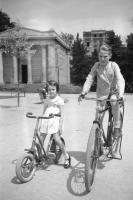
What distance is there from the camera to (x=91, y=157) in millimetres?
3846

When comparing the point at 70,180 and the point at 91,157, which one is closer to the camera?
the point at 91,157

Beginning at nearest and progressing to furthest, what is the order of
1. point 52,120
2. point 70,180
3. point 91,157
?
point 91,157 < point 70,180 < point 52,120

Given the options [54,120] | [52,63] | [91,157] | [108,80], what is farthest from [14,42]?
[52,63]

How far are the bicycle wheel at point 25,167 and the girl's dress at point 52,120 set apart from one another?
53 cm

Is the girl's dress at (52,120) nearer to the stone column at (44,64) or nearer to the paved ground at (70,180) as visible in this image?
the paved ground at (70,180)

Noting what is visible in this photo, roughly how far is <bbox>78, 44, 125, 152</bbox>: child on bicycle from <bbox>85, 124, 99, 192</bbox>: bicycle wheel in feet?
2.85

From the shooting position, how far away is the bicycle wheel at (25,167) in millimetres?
3983

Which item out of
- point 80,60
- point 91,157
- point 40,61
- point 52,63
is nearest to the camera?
point 91,157

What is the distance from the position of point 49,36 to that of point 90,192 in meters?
47.5

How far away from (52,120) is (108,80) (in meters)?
1.18

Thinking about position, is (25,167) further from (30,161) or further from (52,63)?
(52,63)

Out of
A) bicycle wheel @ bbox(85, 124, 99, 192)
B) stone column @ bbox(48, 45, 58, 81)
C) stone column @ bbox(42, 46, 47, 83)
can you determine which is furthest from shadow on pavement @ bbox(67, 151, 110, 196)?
stone column @ bbox(42, 46, 47, 83)

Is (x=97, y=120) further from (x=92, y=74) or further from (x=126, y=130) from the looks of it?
(x=126, y=130)

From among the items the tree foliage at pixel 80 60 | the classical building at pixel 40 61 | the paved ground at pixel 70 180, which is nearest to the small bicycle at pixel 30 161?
the paved ground at pixel 70 180
